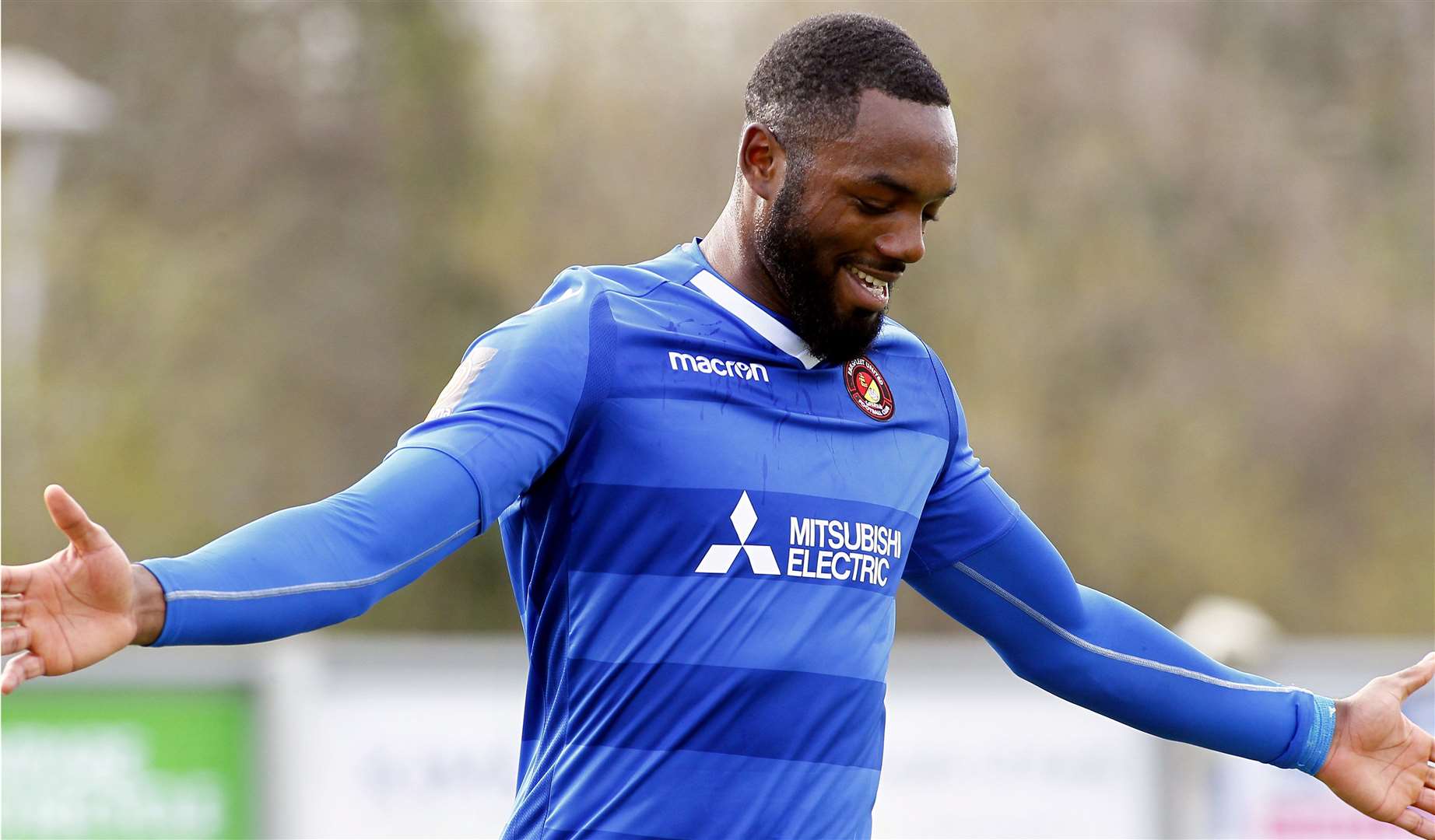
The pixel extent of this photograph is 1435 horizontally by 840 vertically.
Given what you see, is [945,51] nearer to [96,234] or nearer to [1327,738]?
[96,234]

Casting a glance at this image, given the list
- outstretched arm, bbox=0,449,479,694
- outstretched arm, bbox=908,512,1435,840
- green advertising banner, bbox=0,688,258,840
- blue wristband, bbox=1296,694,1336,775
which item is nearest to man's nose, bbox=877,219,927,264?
outstretched arm, bbox=908,512,1435,840

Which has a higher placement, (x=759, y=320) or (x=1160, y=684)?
(x=759, y=320)

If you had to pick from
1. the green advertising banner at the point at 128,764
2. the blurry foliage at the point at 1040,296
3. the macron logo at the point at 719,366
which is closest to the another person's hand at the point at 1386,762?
the macron logo at the point at 719,366

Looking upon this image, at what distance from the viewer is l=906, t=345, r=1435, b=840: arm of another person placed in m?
3.77

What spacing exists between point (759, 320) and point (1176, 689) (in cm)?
131

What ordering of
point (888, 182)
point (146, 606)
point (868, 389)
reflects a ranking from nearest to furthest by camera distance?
point (146, 606) → point (888, 182) → point (868, 389)

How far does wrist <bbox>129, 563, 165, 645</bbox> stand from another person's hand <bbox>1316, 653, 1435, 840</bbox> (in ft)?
8.29

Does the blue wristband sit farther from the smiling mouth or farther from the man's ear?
the man's ear

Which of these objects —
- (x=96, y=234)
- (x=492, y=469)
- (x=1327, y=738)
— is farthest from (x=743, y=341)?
(x=96, y=234)

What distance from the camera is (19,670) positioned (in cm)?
229

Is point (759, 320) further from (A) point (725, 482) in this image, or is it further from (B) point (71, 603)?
(B) point (71, 603)

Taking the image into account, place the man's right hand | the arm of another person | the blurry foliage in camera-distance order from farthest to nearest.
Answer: the blurry foliage
the arm of another person
the man's right hand

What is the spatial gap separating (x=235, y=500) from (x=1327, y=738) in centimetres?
1860

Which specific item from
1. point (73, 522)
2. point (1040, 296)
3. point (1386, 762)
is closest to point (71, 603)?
point (73, 522)
